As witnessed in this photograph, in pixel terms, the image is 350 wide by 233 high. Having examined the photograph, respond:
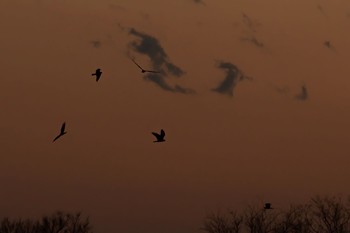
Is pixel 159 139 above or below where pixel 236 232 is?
below

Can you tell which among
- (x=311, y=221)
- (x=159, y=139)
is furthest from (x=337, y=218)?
(x=159, y=139)

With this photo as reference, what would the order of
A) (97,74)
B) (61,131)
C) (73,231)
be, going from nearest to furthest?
(61,131), (97,74), (73,231)

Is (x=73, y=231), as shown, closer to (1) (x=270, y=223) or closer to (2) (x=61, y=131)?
(1) (x=270, y=223)

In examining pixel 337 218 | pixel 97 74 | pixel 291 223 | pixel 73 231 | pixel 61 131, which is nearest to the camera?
pixel 61 131

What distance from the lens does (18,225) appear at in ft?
335

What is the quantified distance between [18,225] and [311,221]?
40.1 metres

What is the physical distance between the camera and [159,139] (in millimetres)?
29250

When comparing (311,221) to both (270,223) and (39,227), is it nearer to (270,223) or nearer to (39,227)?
(270,223)

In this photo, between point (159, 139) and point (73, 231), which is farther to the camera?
point (73, 231)

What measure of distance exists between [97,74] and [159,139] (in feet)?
11.5

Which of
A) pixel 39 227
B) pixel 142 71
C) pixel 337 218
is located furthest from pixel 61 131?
pixel 39 227

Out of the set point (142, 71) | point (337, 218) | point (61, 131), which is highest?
point (337, 218)

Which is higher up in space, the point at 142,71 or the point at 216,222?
the point at 216,222

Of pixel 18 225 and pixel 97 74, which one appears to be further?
pixel 18 225
